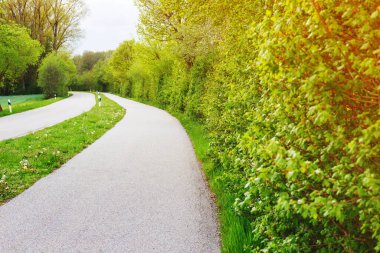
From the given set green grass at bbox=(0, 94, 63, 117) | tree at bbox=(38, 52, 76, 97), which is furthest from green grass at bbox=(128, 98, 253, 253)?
tree at bbox=(38, 52, 76, 97)

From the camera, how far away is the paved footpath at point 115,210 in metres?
4.45

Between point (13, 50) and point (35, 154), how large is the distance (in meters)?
16.5

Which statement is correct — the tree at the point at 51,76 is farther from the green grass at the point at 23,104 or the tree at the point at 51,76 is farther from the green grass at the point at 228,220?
the green grass at the point at 228,220

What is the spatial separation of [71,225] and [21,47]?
23.2 metres

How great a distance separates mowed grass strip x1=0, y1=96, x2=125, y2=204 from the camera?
273 inches

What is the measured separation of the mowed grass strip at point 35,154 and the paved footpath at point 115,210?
12.4 inches

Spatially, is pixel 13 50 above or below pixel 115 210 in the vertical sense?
above

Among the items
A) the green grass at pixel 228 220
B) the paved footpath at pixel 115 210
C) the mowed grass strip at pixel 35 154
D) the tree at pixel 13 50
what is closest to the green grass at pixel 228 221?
the green grass at pixel 228 220

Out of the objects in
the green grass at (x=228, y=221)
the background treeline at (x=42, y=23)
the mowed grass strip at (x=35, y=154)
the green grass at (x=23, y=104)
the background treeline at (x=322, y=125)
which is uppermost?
the background treeline at (x=42, y=23)

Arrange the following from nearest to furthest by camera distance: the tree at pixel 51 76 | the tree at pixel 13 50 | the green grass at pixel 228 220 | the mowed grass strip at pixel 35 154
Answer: the green grass at pixel 228 220 < the mowed grass strip at pixel 35 154 < the tree at pixel 13 50 < the tree at pixel 51 76

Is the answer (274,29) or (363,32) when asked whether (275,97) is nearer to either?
(274,29)

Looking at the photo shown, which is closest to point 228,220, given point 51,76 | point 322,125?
point 322,125

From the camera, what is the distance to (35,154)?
927 centimetres

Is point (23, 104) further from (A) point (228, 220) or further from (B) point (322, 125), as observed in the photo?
(B) point (322, 125)
